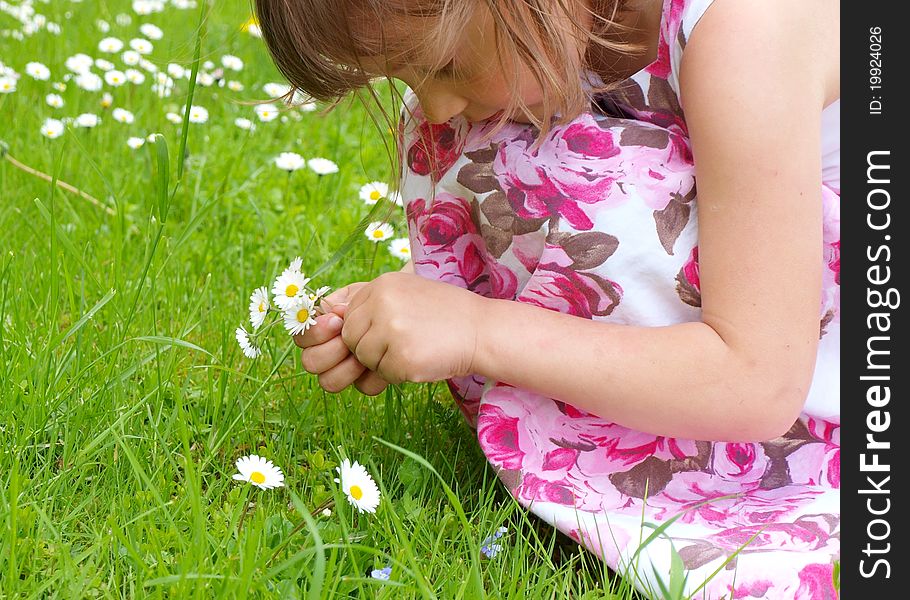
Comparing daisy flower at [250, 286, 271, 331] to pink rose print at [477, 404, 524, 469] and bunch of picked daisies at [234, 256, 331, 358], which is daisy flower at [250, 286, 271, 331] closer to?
bunch of picked daisies at [234, 256, 331, 358]

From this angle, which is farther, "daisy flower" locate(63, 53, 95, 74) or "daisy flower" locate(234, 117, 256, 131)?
"daisy flower" locate(63, 53, 95, 74)

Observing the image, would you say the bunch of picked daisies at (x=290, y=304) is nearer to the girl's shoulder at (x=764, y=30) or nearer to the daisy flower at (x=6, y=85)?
the girl's shoulder at (x=764, y=30)

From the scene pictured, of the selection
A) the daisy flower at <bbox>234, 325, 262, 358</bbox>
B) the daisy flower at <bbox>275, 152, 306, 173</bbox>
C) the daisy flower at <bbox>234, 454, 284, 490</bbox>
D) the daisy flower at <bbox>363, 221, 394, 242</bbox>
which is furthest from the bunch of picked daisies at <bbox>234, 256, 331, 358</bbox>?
the daisy flower at <bbox>275, 152, 306, 173</bbox>

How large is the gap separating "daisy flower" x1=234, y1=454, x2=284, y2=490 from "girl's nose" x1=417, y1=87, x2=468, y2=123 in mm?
423

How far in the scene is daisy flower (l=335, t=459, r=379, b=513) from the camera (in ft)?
3.88

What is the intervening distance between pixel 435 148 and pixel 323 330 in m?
0.29

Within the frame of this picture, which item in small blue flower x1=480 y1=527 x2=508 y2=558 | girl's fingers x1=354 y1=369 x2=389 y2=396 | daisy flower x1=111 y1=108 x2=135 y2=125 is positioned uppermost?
daisy flower x1=111 y1=108 x2=135 y2=125

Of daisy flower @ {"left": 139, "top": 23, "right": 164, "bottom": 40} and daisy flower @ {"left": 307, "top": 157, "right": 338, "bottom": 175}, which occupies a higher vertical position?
daisy flower @ {"left": 139, "top": 23, "right": 164, "bottom": 40}

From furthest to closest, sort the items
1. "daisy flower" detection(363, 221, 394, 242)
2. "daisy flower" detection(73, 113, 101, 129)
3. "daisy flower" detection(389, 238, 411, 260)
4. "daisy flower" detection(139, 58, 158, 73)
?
"daisy flower" detection(139, 58, 158, 73) → "daisy flower" detection(73, 113, 101, 129) → "daisy flower" detection(389, 238, 411, 260) → "daisy flower" detection(363, 221, 394, 242)

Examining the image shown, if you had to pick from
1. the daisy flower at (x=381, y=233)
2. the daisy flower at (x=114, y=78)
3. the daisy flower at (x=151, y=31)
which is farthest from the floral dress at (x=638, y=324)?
the daisy flower at (x=151, y=31)

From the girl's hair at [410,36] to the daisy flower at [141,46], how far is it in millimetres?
1634

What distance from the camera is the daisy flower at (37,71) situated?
2.52m

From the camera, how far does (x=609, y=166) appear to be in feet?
4.32
